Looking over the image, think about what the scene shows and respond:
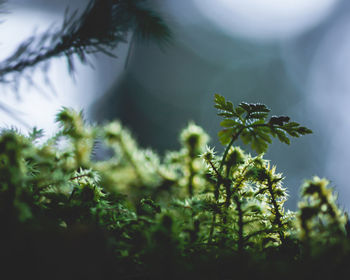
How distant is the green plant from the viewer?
0.44m

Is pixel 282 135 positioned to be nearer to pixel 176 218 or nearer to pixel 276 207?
pixel 276 207

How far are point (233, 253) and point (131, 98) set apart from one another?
857 centimetres

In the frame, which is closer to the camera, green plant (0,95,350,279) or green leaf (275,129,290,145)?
green plant (0,95,350,279)

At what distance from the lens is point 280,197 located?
0.81 meters

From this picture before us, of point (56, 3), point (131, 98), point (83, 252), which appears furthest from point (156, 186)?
point (131, 98)

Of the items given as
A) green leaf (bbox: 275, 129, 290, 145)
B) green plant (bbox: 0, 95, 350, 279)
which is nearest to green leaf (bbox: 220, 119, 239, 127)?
green plant (bbox: 0, 95, 350, 279)

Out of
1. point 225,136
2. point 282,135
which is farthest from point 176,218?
point 282,135

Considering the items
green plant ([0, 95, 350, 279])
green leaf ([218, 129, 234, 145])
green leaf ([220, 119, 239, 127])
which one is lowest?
green plant ([0, 95, 350, 279])

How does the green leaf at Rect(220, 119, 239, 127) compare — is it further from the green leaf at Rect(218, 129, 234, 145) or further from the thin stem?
the thin stem

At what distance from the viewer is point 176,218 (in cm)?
63

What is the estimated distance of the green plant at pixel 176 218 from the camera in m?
0.44

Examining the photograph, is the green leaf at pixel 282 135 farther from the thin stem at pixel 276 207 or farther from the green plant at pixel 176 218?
the thin stem at pixel 276 207

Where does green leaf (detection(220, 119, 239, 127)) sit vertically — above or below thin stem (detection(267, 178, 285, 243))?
above

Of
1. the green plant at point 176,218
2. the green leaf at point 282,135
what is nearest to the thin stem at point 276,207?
the green plant at point 176,218
